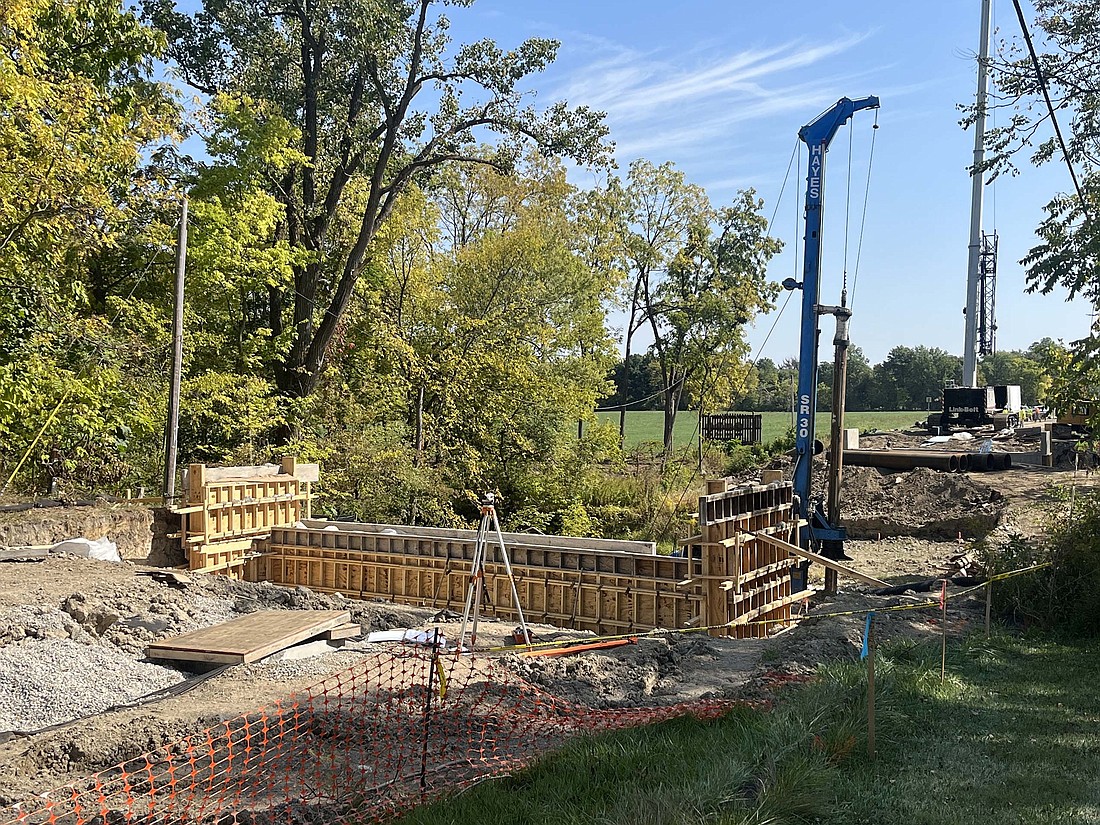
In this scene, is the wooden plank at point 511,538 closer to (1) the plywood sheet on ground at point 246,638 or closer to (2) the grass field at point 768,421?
(1) the plywood sheet on ground at point 246,638

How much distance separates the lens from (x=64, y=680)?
34.0 ft

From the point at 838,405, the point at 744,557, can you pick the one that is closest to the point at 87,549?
the point at 744,557

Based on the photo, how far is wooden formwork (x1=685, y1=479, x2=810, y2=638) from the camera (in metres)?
13.7

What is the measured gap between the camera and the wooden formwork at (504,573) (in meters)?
14.8

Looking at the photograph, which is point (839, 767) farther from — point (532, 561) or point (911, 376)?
point (911, 376)

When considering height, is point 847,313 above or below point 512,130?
below

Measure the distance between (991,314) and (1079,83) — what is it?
60.1m

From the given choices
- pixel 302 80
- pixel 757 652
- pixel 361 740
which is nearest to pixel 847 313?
pixel 757 652

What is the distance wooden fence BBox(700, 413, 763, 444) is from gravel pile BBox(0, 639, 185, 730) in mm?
36346

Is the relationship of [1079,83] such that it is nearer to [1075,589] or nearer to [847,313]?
[847,313]

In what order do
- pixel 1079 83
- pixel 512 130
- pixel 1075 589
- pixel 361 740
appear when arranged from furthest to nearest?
pixel 512 130
pixel 1079 83
pixel 1075 589
pixel 361 740

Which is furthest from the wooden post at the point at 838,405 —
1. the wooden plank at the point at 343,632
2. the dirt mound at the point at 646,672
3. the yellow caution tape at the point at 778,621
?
the wooden plank at the point at 343,632

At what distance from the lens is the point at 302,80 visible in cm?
2709

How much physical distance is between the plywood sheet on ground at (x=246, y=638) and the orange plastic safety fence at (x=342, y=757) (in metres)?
1.76
